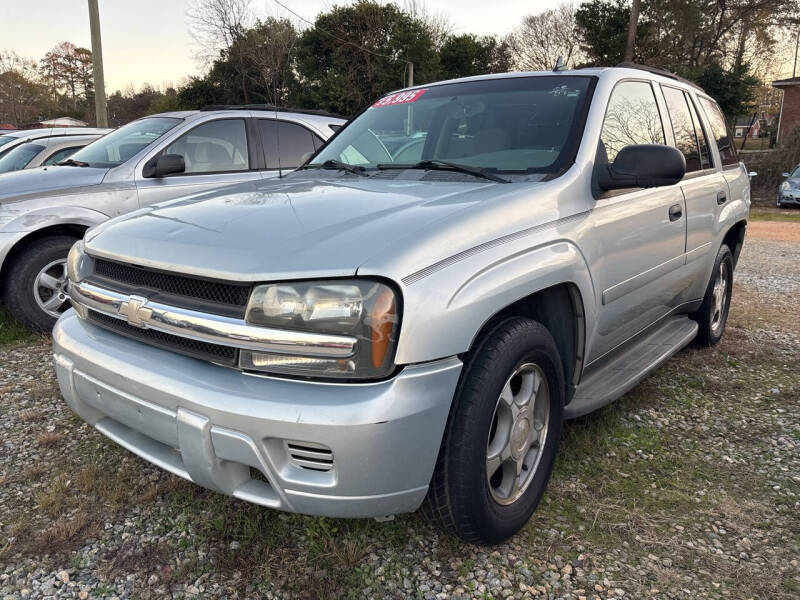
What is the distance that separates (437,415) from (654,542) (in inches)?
44.6

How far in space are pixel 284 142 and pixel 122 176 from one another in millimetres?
1552

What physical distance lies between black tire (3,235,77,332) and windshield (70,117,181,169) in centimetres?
87

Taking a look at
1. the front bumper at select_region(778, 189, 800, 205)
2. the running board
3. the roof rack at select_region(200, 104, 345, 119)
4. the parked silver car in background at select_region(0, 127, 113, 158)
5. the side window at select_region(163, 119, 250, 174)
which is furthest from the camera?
the front bumper at select_region(778, 189, 800, 205)

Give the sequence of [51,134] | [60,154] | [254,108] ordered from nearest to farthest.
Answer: [254,108]
[60,154]
[51,134]

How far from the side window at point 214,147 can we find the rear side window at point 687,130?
365cm

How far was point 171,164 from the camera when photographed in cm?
470

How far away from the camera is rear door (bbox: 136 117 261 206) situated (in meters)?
5.05

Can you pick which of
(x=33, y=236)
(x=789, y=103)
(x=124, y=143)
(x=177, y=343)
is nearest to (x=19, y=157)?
(x=124, y=143)

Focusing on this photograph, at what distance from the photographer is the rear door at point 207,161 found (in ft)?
16.6

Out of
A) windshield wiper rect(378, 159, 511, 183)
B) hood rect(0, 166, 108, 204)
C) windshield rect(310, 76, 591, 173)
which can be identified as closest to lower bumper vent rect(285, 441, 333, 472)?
windshield wiper rect(378, 159, 511, 183)

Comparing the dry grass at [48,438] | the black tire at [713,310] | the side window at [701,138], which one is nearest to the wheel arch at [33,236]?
the dry grass at [48,438]

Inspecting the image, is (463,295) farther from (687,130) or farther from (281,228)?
(687,130)

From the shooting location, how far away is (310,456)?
5.61 feet

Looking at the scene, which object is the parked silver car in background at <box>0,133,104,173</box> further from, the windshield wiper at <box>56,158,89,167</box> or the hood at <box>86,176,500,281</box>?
the hood at <box>86,176,500,281</box>
